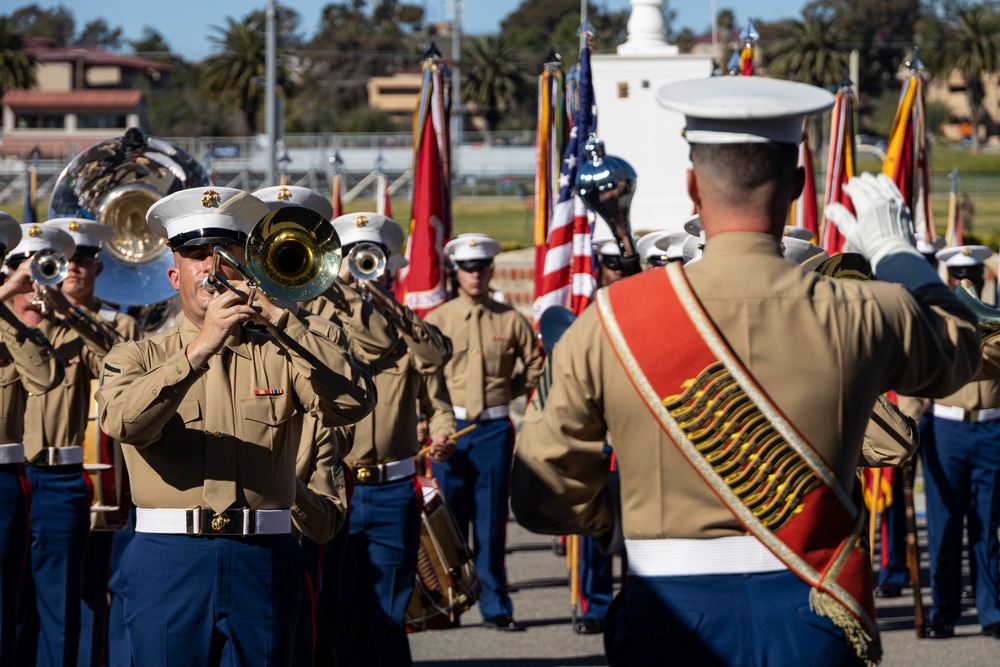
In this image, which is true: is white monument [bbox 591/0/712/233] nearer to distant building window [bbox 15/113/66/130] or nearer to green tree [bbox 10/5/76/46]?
distant building window [bbox 15/113/66/130]

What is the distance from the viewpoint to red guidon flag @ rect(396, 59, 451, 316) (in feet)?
35.6

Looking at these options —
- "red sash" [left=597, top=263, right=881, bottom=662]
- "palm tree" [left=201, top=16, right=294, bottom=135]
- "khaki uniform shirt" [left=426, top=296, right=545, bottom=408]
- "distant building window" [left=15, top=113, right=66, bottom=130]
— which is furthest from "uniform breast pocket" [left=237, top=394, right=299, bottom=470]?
"distant building window" [left=15, top=113, right=66, bottom=130]

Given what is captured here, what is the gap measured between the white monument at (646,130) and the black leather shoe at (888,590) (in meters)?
9.45

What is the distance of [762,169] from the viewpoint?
3.23m

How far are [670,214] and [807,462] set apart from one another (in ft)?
52.6

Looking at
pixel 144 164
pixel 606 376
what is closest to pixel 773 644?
pixel 606 376

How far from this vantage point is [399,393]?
295 inches

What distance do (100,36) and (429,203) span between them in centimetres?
12277

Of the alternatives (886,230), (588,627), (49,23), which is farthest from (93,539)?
(49,23)

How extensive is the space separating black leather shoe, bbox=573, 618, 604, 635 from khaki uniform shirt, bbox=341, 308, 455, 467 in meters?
1.87

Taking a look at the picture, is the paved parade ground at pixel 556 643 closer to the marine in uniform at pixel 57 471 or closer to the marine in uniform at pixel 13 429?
the marine in uniform at pixel 57 471

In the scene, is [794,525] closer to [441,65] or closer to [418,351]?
[418,351]

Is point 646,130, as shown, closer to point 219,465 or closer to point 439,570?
point 439,570

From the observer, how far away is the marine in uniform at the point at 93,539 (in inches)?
284
